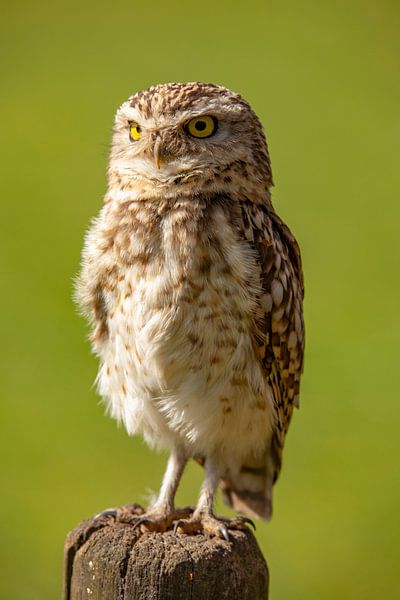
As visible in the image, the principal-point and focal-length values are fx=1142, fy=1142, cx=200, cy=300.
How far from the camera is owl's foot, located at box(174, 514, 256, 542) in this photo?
14.0 feet

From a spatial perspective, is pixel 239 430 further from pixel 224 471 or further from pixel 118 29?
pixel 118 29

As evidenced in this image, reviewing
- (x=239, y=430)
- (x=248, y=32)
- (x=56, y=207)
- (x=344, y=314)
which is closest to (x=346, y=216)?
(x=344, y=314)

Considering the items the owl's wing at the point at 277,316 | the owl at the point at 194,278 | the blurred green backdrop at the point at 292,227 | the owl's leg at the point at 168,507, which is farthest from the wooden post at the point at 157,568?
the blurred green backdrop at the point at 292,227

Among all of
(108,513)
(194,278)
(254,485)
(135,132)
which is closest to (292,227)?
(254,485)

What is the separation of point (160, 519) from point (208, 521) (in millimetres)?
260

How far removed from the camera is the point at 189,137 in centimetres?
469

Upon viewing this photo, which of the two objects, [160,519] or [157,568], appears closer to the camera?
[157,568]

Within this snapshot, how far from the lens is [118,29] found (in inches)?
721

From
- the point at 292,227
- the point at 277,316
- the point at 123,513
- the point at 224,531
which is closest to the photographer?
the point at 224,531

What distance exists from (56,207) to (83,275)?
298 inches

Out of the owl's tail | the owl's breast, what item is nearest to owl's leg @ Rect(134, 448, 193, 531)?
the owl's breast

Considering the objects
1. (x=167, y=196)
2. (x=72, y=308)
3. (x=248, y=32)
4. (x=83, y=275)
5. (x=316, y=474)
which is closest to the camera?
(x=167, y=196)

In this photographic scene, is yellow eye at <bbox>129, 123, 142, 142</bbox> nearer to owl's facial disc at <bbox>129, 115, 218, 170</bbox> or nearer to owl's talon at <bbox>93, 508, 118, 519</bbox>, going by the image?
owl's facial disc at <bbox>129, 115, 218, 170</bbox>

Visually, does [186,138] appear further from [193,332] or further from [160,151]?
[193,332]
